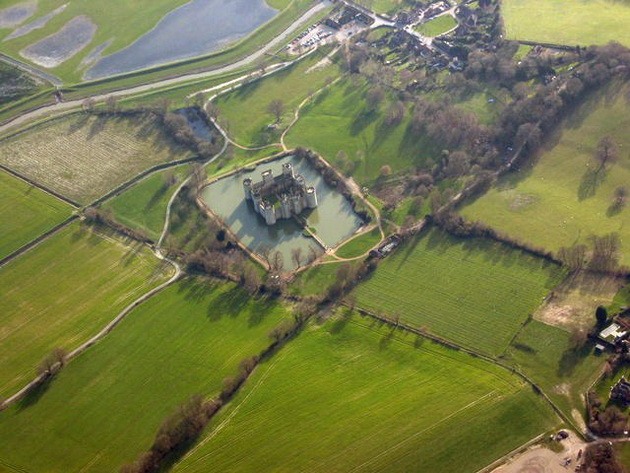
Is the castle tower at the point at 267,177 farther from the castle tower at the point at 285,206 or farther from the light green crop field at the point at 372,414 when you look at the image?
the light green crop field at the point at 372,414

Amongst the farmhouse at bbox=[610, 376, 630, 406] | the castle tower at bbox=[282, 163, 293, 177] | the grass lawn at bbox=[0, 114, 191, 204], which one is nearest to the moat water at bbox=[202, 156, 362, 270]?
the castle tower at bbox=[282, 163, 293, 177]

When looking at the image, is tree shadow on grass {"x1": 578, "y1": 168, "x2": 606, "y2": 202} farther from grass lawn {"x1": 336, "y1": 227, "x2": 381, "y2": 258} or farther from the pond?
the pond

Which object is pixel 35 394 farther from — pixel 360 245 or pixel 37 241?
pixel 360 245

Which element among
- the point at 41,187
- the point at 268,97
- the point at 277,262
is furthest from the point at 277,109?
the point at 41,187

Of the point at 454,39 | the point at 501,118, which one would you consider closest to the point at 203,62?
the point at 454,39

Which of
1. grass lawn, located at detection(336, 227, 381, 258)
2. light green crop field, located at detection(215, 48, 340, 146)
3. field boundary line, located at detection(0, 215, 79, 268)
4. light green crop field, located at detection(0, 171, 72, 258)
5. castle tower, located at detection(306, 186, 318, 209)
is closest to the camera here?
grass lawn, located at detection(336, 227, 381, 258)

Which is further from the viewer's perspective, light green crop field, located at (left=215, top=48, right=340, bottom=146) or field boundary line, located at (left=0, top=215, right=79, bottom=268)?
light green crop field, located at (left=215, top=48, right=340, bottom=146)
